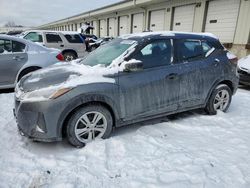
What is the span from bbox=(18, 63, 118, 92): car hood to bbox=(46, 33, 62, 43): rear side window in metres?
8.32

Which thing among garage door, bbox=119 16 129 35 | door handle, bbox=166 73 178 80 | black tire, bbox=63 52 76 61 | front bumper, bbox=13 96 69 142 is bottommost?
black tire, bbox=63 52 76 61

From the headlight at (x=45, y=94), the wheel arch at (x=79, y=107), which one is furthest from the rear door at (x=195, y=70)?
the headlight at (x=45, y=94)

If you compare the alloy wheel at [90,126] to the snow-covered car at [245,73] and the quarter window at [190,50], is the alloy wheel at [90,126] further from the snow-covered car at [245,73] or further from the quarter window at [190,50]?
the snow-covered car at [245,73]

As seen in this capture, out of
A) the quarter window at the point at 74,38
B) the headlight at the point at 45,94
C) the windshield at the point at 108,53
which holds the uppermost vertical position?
the windshield at the point at 108,53

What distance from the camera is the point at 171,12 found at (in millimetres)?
15320

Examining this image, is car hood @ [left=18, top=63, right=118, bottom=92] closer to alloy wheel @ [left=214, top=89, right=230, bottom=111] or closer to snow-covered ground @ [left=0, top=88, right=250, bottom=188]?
snow-covered ground @ [left=0, top=88, right=250, bottom=188]

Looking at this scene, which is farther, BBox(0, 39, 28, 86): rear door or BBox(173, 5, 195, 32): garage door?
BBox(173, 5, 195, 32): garage door

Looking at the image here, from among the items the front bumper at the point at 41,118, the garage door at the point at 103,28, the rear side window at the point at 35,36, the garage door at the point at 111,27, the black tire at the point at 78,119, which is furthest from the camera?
the garage door at the point at 103,28

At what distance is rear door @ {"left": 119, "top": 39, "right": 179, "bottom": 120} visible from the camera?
3473 mm

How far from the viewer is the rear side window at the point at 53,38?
11286mm

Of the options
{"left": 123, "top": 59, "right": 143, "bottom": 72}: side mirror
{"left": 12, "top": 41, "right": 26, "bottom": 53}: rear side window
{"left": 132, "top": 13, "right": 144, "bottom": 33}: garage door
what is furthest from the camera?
{"left": 132, "top": 13, "right": 144, "bottom": 33}: garage door

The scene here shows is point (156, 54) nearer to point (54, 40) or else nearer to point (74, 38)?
point (54, 40)

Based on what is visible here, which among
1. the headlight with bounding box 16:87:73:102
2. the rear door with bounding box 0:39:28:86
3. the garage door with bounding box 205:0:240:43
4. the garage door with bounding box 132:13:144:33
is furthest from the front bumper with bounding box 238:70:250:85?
the garage door with bounding box 132:13:144:33

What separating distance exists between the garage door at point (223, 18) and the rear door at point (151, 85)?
934cm
